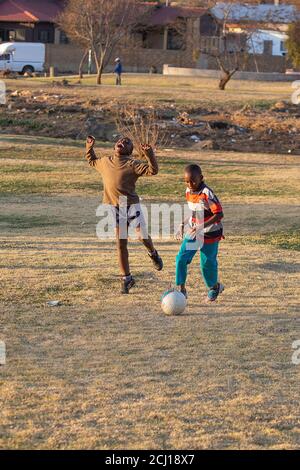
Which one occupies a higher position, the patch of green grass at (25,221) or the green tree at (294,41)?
the green tree at (294,41)

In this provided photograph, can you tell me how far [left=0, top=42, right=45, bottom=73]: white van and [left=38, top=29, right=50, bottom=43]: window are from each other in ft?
23.7

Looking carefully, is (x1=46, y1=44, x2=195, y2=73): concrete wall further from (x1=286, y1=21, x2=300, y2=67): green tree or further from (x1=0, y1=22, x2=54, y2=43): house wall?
(x1=286, y1=21, x2=300, y2=67): green tree

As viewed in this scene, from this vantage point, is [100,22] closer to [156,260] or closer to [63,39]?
[63,39]

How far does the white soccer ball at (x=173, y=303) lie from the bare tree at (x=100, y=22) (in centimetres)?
4730

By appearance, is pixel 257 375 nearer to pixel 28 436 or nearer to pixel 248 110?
pixel 28 436

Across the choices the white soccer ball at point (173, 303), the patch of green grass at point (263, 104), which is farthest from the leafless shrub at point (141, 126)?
the white soccer ball at point (173, 303)

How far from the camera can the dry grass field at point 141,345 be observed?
6.73 meters

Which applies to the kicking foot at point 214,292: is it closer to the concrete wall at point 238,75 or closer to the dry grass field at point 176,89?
the dry grass field at point 176,89

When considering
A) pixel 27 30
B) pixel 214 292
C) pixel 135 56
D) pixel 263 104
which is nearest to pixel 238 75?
pixel 135 56

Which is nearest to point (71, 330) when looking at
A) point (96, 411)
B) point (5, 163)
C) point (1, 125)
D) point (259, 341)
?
point (259, 341)

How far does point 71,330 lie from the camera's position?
9.20 m

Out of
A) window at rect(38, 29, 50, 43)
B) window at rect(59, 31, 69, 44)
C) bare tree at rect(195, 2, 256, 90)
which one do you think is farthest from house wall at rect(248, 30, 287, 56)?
window at rect(38, 29, 50, 43)

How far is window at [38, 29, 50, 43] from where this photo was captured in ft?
238

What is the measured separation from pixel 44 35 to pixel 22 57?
9328mm
